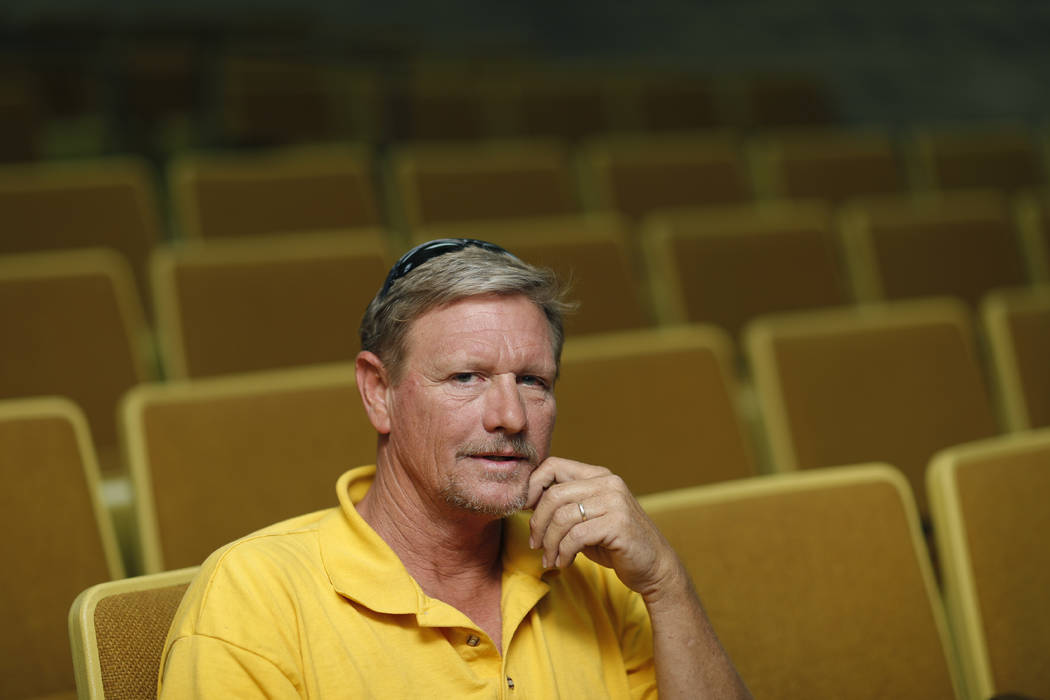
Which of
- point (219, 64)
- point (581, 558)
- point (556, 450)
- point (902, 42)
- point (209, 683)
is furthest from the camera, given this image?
point (902, 42)

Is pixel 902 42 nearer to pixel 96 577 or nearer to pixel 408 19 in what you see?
pixel 408 19

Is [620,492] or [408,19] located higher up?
[408,19]

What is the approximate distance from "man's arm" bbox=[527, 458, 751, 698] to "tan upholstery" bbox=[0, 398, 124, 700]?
0.22 meters

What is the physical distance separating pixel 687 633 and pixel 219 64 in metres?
1.40

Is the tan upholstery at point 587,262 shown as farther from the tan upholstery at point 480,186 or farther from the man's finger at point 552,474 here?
the man's finger at point 552,474

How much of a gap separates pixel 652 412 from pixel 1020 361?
11.4 inches

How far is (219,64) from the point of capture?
1602 millimetres

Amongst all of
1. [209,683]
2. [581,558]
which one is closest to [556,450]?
[581,558]

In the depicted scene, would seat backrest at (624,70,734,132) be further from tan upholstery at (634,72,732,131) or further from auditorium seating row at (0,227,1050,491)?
auditorium seating row at (0,227,1050,491)

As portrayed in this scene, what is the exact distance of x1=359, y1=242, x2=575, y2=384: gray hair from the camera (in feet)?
1.32

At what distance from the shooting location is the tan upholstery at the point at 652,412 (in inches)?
24.1

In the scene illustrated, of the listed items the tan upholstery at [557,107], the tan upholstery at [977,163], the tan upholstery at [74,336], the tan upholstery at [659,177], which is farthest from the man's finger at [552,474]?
the tan upholstery at [557,107]

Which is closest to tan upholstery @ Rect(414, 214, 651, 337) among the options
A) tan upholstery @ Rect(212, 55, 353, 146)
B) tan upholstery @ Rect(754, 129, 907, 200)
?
tan upholstery @ Rect(754, 129, 907, 200)

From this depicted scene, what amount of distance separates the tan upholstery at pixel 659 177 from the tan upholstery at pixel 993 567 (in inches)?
26.5
